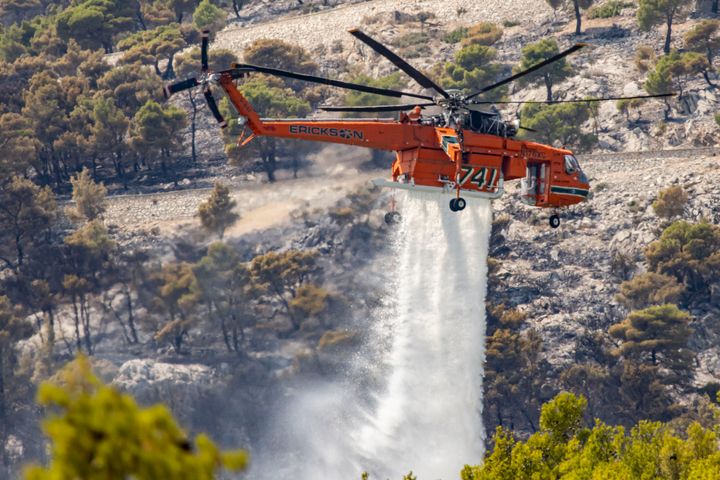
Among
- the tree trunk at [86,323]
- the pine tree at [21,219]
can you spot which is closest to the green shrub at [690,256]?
the tree trunk at [86,323]

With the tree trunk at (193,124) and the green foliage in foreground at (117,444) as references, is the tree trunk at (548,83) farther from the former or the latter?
the green foliage in foreground at (117,444)

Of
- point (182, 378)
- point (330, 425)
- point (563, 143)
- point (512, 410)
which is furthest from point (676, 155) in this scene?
point (182, 378)

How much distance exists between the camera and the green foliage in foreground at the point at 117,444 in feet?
49.3

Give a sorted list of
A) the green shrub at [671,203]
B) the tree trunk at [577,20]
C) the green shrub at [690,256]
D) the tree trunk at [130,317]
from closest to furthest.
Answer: the green shrub at [690,256]
the green shrub at [671,203]
the tree trunk at [130,317]
the tree trunk at [577,20]

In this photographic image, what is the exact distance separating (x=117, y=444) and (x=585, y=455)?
3484 cm

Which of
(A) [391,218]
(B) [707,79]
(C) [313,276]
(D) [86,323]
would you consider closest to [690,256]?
(B) [707,79]

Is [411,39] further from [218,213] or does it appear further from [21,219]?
[21,219]

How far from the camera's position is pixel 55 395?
14.7m

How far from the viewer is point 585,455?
157 ft

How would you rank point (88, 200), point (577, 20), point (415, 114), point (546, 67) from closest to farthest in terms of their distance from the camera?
point (415, 114), point (88, 200), point (546, 67), point (577, 20)

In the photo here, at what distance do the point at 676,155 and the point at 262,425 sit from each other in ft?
117

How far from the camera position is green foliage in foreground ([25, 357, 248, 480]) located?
1504 cm

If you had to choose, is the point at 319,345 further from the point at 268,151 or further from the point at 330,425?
the point at 268,151

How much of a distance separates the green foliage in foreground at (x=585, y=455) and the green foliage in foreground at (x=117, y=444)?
30875 millimetres
